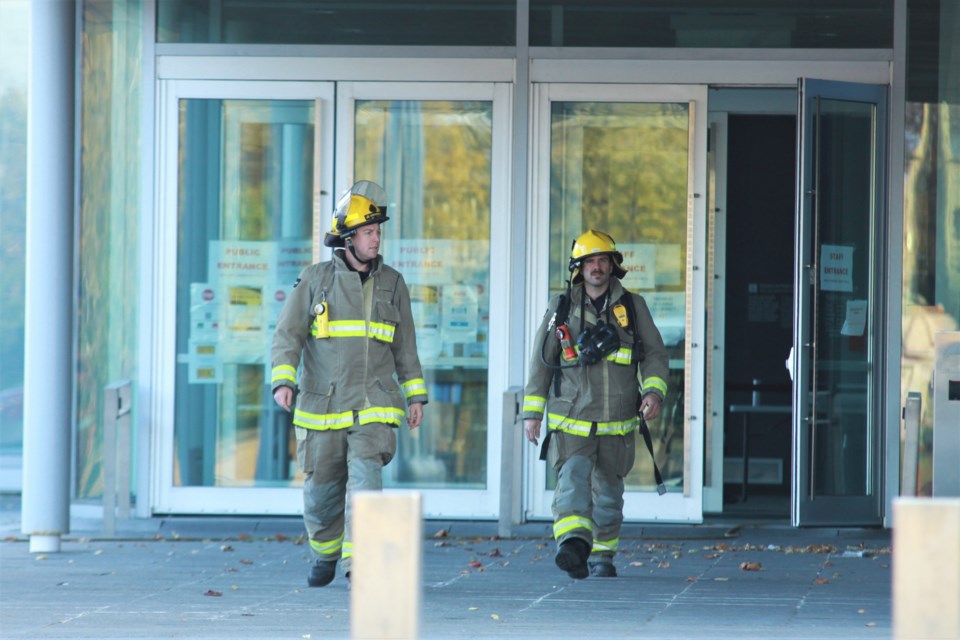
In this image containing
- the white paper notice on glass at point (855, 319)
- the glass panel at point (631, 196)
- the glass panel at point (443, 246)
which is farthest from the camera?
the glass panel at point (443, 246)

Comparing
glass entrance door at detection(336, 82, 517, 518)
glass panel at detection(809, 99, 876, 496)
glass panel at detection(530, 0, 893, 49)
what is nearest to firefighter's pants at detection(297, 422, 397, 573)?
glass entrance door at detection(336, 82, 517, 518)

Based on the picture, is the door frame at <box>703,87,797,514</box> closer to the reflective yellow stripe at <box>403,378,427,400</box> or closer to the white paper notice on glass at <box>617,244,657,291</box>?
the white paper notice on glass at <box>617,244,657,291</box>

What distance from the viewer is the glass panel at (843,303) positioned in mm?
9844

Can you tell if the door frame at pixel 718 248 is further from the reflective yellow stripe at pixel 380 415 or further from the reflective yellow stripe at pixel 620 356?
the reflective yellow stripe at pixel 380 415

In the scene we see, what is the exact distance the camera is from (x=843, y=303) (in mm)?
10023

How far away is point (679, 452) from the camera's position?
10617mm

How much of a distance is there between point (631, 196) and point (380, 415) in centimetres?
316

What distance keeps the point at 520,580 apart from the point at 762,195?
5803 mm

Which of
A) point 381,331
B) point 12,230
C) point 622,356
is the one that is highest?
point 12,230

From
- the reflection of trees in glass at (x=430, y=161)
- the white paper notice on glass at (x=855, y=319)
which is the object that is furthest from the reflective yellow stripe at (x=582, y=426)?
the reflection of trees in glass at (x=430, y=161)

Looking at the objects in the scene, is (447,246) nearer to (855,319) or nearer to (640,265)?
(640,265)

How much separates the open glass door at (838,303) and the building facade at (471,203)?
0.09 feet

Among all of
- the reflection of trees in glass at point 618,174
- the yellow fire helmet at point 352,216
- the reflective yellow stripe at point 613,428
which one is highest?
the reflection of trees in glass at point 618,174

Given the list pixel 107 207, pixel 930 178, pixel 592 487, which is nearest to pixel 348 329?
pixel 592 487
